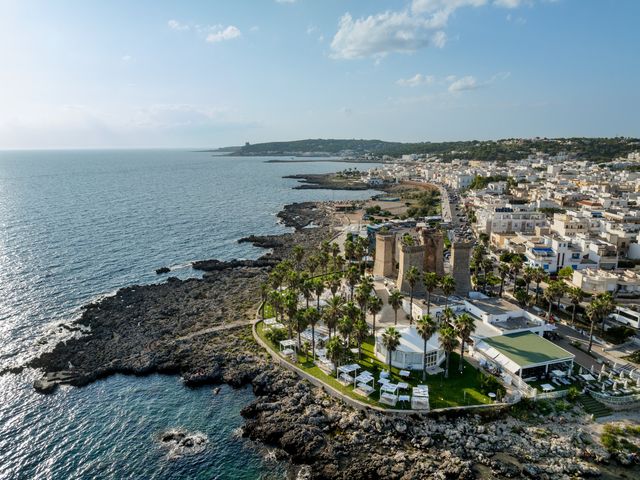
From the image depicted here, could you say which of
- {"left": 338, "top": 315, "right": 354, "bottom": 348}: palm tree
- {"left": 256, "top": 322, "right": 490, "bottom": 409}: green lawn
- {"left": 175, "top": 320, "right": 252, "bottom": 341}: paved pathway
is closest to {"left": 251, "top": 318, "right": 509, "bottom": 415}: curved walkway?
{"left": 256, "top": 322, "right": 490, "bottom": 409}: green lawn

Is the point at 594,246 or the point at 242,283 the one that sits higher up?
the point at 594,246

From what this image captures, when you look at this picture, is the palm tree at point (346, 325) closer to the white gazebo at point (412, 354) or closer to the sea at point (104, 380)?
the white gazebo at point (412, 354)

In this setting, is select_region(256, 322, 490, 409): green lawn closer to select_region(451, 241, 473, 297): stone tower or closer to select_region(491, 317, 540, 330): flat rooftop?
select_region(491, 317, 540, 330): flat rooftop

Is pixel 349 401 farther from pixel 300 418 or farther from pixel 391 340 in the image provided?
pixel 391 340

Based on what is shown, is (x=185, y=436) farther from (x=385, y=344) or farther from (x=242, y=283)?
(x=242, y=283)

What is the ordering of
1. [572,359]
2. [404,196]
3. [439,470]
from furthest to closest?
[404,196] → [572,359] → [439,470]

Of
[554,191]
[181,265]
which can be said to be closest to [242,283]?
[181,265]

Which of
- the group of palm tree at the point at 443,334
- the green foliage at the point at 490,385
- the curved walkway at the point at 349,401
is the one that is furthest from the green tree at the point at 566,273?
the curved walkway at the point at 349,401
